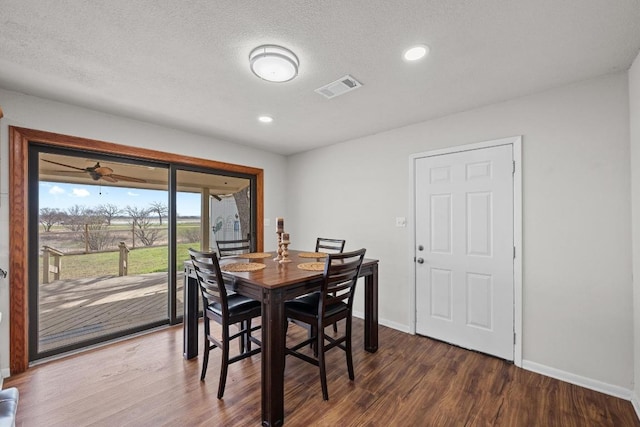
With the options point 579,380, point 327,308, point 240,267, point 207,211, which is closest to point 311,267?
point 327,308

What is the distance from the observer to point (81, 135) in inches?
102

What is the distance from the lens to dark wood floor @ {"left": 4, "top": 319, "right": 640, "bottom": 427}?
1.76 metres

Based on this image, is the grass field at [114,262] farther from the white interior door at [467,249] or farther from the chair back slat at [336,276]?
the white interior door at [467,249]

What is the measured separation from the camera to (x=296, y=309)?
2.21m

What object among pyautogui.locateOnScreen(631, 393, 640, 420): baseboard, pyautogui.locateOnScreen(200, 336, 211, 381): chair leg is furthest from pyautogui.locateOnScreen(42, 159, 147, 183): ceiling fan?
pyautogui.locateOnScreen(631, 393, 640, 420): baseboard

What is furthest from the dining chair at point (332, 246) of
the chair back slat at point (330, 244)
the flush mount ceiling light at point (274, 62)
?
the flush mount ceiling light at point (274, 62)

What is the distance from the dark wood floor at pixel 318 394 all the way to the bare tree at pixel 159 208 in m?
1.47

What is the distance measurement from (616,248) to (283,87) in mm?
2805

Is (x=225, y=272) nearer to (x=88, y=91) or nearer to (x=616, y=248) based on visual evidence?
(x=88, y=91)

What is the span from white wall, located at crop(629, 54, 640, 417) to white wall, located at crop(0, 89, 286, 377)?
382cm

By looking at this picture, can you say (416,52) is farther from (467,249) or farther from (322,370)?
(322,370)

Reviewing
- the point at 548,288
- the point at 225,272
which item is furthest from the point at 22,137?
the point at 548,288

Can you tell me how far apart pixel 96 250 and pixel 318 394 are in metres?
2.68

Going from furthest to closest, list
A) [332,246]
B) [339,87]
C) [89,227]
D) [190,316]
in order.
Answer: [332,246] → [89,227] → [190,316] → [339,87]
